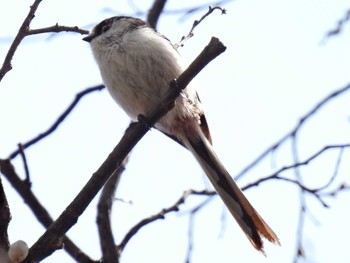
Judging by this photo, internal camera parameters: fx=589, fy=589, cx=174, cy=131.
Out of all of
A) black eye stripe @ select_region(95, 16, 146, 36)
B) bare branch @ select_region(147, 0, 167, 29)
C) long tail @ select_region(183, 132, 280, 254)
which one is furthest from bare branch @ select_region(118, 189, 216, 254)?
bare branch @ select_region(147, 0, 167, 29)

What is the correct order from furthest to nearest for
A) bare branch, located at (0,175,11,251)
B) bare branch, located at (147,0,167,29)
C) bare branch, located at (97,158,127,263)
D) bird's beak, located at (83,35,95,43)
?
bare branch, located at (147,0,167,29) → bird's beak, located at (83,35,95,43) → bare branch, located at (97,158,127,263) → bare branch, located at (0,175,11,251)

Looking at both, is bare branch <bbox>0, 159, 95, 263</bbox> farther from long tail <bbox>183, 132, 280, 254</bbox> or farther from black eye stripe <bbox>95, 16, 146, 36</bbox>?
black eye stripe <bbox>95, 16, 146, 36</bbox>

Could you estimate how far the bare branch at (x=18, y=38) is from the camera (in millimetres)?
1961

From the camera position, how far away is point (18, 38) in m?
2.00

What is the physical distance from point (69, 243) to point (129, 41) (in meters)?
1.25

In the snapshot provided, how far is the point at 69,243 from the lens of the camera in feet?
9.13

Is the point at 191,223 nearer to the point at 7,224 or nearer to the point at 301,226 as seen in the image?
the point at 301,226

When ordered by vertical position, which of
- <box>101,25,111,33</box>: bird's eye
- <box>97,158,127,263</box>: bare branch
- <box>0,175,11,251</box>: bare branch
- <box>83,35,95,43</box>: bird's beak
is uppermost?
<box>101,25,111,33</box>: bird's eye

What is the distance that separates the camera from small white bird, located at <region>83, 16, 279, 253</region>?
327 cm

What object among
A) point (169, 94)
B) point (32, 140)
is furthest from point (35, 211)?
point (169, 94)

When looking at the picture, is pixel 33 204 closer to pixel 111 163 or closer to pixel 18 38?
pixel 111 163

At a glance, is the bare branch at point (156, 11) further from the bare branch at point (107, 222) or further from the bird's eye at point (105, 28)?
the bare branch at point (107, 222)

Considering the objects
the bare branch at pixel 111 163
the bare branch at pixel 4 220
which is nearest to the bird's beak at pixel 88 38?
the bare branch at pixel 111 163

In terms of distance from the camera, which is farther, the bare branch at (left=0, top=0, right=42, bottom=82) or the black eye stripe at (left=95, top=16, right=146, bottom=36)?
the black eye stripe at (left=95, top=16, right=146, bottom=36)
